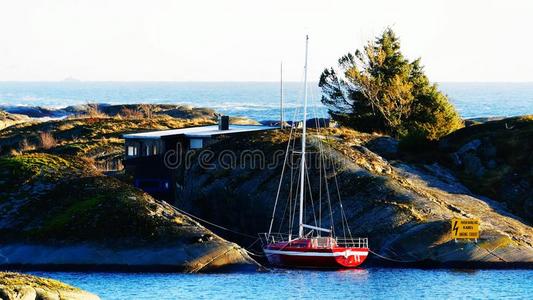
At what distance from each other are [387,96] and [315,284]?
51.2 meters

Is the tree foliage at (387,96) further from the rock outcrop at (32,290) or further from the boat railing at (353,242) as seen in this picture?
the rock outcrop at (32,290)

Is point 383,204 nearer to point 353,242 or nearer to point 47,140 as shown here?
point 353,242

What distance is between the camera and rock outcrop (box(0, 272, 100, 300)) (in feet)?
135

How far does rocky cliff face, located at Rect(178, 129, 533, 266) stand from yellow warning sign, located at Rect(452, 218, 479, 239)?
53cm

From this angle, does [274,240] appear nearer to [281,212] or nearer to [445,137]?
[281,212]

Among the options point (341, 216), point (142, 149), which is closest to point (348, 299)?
point (341, 216)

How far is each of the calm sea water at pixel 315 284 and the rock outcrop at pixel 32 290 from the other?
48.5 ft

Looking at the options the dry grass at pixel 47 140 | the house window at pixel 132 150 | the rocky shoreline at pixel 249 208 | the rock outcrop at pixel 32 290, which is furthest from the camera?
the dry grass at pixel 47 140

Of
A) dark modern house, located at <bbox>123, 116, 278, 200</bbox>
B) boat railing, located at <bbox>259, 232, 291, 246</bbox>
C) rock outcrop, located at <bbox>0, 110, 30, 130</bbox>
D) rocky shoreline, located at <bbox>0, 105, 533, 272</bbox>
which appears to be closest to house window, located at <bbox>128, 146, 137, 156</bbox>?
dark modern house, located at <bbox>123, 116, 278, 200</bbox>

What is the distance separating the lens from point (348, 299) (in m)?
61.6

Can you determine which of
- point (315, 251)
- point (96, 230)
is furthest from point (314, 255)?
Result: point (96, 230)

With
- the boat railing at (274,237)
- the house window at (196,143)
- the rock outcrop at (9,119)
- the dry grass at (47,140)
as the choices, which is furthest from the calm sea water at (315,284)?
the rock outcrop at (9,119)

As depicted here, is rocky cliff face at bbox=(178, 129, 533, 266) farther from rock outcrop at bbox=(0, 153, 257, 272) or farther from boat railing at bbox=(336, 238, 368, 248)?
rock outcrop at bbox=(0, 153, 257, 272)

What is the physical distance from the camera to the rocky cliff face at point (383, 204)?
73375mm
